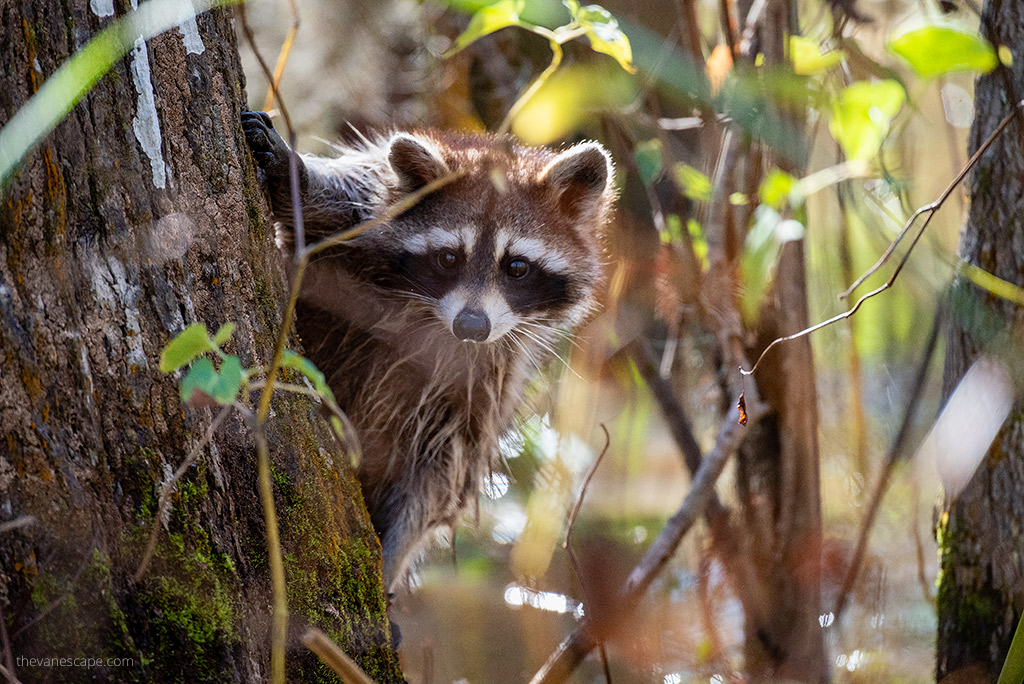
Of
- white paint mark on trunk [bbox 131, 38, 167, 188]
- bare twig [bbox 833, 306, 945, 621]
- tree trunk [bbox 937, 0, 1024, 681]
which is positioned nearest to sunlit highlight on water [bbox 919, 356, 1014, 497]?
tree trunk [bbox 937, 0, 1024, 681]

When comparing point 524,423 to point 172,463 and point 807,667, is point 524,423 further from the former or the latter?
point 172,463

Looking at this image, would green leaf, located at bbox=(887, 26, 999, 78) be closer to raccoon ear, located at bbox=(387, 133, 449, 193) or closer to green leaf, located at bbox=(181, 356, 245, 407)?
raccoon ear, located at bbox=(387, 133, 449, 193)

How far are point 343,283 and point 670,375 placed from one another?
1.55m

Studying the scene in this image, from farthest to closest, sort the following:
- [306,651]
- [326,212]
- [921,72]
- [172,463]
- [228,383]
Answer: [326,212] → [921,72] → [306,651] → [172,463] → [228,383]

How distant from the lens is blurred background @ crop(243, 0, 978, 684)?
2.79m

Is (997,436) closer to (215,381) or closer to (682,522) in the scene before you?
(682,522)

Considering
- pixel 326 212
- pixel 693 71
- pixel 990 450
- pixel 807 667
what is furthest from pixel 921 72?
pixel 807 667

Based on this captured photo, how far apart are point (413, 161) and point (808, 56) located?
1203 mm

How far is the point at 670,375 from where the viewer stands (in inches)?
138

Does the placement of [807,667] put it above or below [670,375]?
below

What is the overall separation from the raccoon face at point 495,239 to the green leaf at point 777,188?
558mm

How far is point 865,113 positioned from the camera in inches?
97.0

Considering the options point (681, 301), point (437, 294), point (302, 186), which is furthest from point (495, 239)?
point (681, 301)

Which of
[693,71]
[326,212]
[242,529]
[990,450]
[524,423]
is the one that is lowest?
[242,529]
